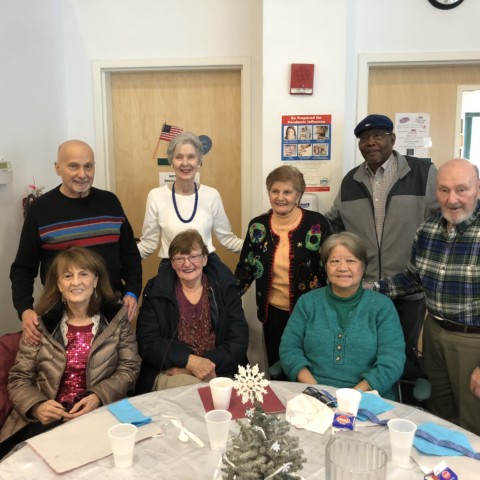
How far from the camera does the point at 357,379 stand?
190 cm

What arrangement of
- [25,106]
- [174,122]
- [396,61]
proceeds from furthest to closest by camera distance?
[174,122]
[396,61]
[25,106]

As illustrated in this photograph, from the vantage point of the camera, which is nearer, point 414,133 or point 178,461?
point 178,461

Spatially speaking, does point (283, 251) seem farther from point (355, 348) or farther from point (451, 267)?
point (451, 267)

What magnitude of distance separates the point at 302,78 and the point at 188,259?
4.57 ft

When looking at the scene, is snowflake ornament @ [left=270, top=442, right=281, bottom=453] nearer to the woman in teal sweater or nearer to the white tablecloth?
the white tablecloth

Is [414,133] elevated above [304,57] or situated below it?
below

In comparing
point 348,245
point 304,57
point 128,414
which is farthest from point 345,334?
point 304,57

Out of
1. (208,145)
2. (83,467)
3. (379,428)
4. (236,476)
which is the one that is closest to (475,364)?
(379,428)

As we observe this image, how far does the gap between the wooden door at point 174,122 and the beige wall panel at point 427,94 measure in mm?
966

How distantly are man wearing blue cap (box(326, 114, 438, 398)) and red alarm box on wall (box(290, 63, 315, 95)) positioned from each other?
547 mm

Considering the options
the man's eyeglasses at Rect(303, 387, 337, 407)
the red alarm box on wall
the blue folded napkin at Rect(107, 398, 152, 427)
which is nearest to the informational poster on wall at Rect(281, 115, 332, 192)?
the red alarm box on wall

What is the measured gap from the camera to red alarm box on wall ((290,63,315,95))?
285cm

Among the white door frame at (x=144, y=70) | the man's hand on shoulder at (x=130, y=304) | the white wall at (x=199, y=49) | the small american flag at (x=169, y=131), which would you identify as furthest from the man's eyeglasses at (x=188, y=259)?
the small american flag at (x=169, y=131)

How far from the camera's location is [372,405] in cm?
150
